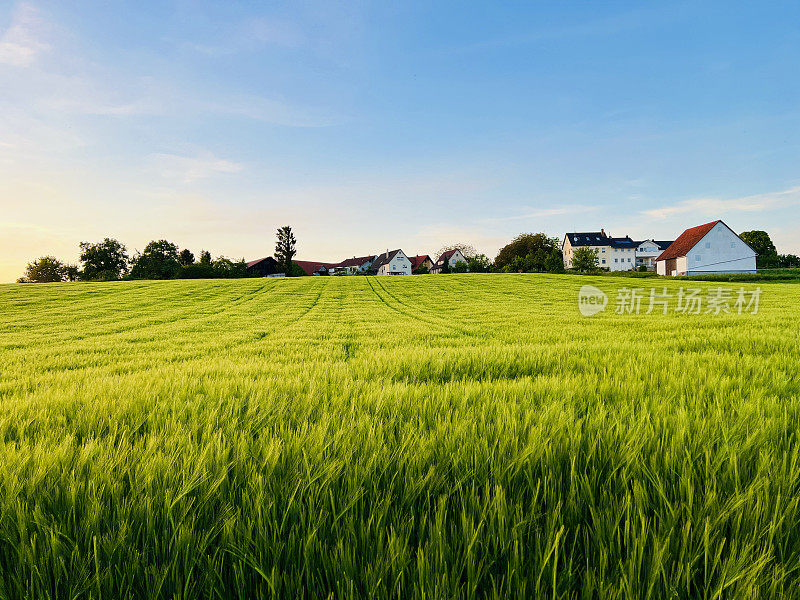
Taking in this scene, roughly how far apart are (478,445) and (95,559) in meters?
1.26

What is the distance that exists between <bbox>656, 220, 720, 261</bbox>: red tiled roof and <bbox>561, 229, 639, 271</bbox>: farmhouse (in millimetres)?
41460

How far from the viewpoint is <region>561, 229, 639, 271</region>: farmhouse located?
11219 centimetres

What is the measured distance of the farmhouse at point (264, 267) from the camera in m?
100

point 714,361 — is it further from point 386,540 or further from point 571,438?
point 386,540

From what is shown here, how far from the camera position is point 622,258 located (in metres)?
114

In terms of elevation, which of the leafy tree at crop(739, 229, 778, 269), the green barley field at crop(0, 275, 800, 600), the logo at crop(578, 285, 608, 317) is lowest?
the logo at crop(578, 285, 608, 317)

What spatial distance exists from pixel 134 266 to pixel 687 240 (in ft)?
396

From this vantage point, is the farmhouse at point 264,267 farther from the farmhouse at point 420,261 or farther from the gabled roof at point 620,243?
the gabled roof at point 620,243

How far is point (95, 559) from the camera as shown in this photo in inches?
35.4

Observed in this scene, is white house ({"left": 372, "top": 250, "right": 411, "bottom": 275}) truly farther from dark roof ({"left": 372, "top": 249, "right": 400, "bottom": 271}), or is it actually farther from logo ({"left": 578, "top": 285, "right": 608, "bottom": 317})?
logo ({"left": 578, "top": 285, "right": 608, "bottom": 317})

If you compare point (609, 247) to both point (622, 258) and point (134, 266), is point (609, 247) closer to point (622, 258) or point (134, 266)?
point (622, 258)

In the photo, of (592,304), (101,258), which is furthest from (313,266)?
(592,304)

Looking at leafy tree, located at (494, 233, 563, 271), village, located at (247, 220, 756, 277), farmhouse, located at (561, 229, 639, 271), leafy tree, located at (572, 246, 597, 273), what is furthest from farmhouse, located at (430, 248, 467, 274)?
leafy tree, located at (572, 246, 597, 273)

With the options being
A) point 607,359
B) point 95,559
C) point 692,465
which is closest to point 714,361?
point 607,359
